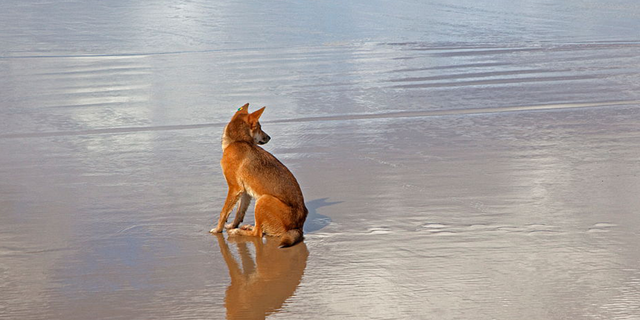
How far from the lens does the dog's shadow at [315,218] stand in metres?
5.97

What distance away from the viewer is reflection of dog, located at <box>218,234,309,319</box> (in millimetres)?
4613

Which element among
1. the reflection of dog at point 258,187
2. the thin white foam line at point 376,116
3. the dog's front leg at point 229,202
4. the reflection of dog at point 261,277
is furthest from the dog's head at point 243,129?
the thin white foam line at point 376,116

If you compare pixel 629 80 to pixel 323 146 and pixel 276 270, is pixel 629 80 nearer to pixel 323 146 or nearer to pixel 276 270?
pixel 323 146

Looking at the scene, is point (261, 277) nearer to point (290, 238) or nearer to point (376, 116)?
point (290, 238)

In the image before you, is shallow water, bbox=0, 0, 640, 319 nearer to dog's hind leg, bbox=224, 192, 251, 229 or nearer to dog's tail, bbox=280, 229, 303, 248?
dog's tail, bbox=280, 229, 303, 248

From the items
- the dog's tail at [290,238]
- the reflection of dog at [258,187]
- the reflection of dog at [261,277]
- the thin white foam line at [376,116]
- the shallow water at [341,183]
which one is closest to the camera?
the reflection of dog at [261,277]

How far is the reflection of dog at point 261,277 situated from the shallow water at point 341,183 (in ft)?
0.05

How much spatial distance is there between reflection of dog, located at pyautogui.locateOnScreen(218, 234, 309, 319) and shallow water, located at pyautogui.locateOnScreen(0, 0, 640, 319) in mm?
16

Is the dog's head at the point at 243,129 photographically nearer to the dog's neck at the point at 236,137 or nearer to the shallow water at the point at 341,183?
the dog's neck at the point at 236,137

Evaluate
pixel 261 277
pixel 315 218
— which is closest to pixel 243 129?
pixel 315 218

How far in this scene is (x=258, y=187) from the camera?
5711 millimetres

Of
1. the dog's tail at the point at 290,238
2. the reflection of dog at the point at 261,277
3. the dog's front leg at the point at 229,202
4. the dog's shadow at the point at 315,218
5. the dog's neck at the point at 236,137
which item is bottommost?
the reflection of dog at the point at 261,277

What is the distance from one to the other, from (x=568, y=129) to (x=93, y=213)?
466cm

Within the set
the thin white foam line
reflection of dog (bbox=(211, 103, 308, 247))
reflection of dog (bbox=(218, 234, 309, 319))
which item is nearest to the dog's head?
reflection of dog (bbox=(211, 103, 308, 247))
